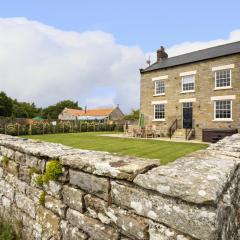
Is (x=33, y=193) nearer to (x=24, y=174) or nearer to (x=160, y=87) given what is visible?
(x=24, y=174)

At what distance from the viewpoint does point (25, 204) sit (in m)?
3.45

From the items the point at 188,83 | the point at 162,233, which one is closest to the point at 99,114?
the point at 188,83

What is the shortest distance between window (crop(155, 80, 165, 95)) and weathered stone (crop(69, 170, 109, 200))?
2246 centimetres

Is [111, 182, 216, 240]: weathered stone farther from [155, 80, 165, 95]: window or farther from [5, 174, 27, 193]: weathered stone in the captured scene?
[155, 80, 165, 95]: window

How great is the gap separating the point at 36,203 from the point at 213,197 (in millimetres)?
2524

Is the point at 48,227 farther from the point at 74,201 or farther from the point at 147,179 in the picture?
the point at 147,179

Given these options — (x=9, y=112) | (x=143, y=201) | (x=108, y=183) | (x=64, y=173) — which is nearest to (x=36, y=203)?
(x=64, y=173)

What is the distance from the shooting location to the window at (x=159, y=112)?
2439 cm

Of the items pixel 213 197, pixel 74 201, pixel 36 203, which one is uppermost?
pixel 213 197

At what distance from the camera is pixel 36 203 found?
10.5ft

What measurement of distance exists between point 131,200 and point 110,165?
0.42 metres

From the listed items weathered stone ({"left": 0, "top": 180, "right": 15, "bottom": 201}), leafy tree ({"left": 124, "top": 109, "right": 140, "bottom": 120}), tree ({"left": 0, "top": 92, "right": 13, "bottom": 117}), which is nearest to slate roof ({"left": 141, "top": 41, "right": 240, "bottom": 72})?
weathered stone ({"left": 0, "top": 180, "right": 15, "bottom": 201})

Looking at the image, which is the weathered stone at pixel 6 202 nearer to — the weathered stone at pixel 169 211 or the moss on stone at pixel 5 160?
the moss on stone at pixel 5 160

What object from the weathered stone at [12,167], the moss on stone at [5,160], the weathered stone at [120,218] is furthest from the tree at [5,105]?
the weathered stone at [120,218]
